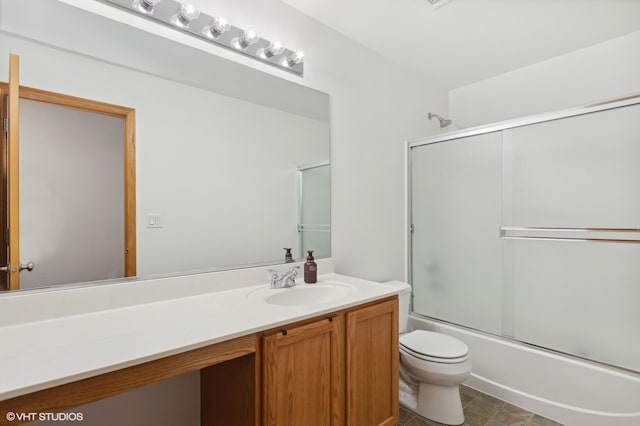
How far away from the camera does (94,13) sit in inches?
50.5

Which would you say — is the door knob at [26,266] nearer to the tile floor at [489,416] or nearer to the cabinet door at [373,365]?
the cabinet door at [373,365]

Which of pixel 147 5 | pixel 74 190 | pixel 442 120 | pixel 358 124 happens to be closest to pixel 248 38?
pixel 147 5

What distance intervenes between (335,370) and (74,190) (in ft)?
4.15

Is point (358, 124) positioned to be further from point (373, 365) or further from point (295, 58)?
point (373, 365)

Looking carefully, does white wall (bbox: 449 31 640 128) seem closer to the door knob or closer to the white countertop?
the white countertop

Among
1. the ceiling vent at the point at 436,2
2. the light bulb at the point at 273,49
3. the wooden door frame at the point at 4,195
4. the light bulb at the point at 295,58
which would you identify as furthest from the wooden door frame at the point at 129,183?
the ceiling vent at the point at 436,2

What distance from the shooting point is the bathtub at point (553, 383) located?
1.66 m

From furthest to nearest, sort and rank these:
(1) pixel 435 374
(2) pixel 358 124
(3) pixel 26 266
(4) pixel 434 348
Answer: (2) pixel 358 124 → (4) pixel 434 348 → (1) pixel 435 374 → (3) pixel 26 266

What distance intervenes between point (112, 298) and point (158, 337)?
0.44 meters

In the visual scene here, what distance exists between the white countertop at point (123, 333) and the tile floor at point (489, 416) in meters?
0.95

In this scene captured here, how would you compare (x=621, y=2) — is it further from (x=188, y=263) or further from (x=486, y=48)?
(x=188, y=263)

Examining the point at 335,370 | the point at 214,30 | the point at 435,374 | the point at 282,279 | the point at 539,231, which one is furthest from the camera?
the point at 539,231

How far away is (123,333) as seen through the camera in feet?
3.36

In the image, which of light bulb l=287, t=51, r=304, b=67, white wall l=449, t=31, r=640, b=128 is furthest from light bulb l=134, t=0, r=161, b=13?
white wall l=449, t=31, r=640, b=128
